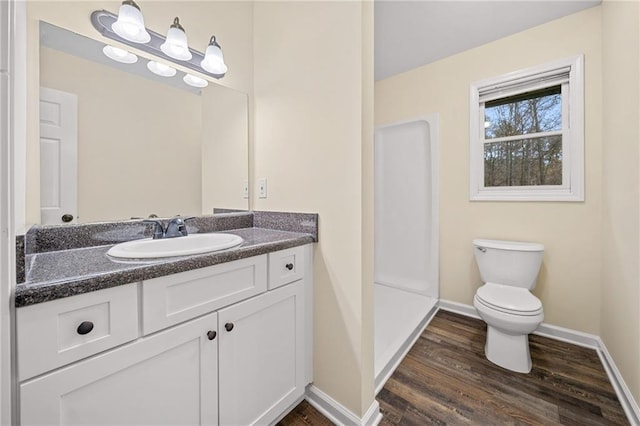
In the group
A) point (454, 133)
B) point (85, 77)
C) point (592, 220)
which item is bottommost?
point (592, 220)

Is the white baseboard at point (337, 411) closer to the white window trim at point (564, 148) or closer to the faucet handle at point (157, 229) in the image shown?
the faucet handle at point (157, 229)

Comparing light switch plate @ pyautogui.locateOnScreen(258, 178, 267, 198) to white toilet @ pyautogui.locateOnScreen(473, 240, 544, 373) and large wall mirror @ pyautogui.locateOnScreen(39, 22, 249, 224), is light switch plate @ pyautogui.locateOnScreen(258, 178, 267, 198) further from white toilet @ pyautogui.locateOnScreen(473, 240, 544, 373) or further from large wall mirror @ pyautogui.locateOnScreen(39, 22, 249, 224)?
white toilet @ pyautogui.locateOnScreen(473, 240, 544, 373)

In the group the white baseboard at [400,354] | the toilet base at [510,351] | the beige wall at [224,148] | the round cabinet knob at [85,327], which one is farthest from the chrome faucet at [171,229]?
the toilet base at [510,351]

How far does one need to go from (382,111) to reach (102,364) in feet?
9.39

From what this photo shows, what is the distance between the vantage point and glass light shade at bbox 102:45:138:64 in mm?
1121

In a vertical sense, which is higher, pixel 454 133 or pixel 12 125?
pixel 454 133

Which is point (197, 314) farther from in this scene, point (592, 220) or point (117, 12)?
point (592, 220)

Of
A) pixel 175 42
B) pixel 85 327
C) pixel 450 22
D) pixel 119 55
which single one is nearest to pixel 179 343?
pixel 85 327

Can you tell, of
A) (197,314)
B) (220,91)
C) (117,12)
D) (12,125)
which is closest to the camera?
(12,125)

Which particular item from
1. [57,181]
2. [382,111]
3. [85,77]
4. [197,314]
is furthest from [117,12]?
Result: [382,111]

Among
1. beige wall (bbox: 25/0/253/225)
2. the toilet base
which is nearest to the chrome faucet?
beige wall (bbox: 25/0/253/225)

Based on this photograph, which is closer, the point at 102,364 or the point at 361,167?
the point at 102,364

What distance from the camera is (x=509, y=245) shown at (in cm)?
192

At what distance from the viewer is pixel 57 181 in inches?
39.9
